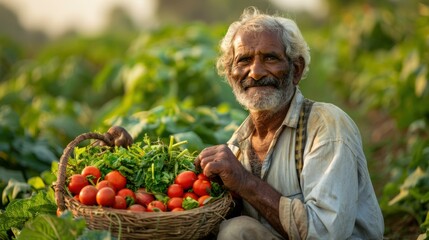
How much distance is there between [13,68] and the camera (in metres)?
15.8

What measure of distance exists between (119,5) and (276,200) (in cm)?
5150

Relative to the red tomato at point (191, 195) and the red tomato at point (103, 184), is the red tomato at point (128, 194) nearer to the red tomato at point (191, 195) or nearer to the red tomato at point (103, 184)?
the red tomato at point (103, 184)

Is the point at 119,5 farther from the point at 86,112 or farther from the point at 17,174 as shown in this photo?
the point at 17,174

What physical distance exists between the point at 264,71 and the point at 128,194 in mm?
966

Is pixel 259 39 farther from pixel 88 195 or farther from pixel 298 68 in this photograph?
pixel 88 195

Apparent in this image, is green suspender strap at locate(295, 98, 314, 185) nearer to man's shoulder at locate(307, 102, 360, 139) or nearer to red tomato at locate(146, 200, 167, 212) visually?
man's shoulder at locate(307, 102, 360, 139)

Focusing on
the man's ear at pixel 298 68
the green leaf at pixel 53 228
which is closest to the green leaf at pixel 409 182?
the man's ear at pixel 298 68

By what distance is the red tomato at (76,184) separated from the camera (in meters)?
3.34

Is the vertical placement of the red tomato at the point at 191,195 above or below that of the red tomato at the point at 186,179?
below

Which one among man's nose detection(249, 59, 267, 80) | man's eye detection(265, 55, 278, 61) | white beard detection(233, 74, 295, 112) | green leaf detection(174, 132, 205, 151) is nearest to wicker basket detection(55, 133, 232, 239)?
white beard detection(233, 74, 295, 112)

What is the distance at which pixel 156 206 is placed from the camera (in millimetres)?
3223

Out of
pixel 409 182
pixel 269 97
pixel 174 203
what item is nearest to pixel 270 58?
pixel 269 97

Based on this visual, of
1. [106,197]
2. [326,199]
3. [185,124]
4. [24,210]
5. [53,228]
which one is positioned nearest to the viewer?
[53,228]

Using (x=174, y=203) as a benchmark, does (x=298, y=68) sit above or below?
above
